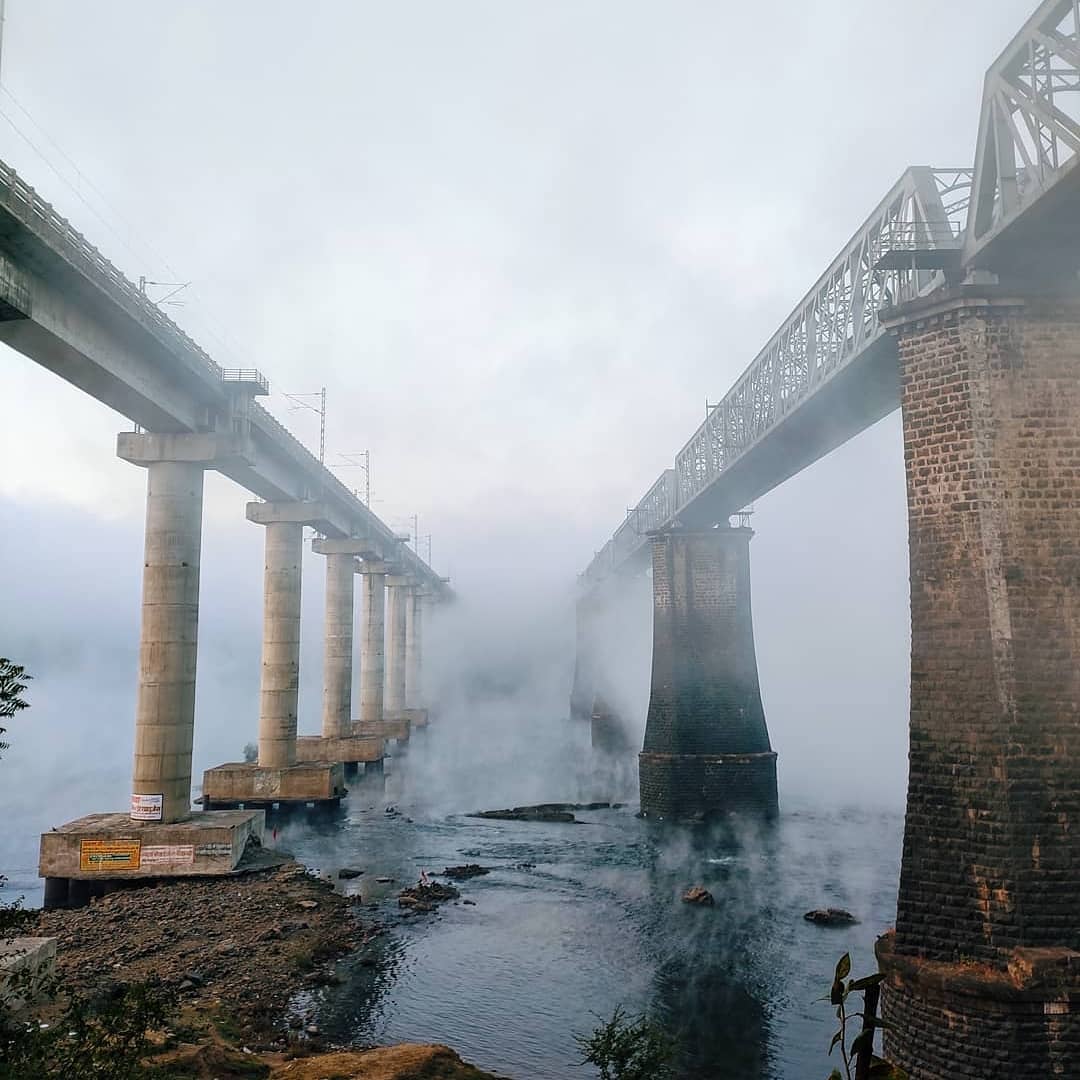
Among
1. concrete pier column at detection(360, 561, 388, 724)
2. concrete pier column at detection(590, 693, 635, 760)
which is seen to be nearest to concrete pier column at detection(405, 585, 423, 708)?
concrete pier column at detection(360, 561, 388, 724)

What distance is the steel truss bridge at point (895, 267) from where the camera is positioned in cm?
1391

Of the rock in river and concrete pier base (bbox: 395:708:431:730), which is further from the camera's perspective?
concrete pier base (bbox: 395:708:431:730)

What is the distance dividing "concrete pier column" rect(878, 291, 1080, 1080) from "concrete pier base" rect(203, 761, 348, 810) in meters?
30.7

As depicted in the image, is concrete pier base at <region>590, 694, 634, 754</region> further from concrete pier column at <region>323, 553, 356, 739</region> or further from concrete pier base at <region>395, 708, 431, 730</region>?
concrete pier column at <region>323, 553, 356, 739</region>

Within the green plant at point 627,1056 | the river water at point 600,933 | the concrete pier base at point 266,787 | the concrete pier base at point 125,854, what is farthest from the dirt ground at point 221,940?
the concrete pier base at point 266,787

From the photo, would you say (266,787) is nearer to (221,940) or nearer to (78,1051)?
(221,940)

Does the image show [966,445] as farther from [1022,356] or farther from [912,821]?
[912,821]

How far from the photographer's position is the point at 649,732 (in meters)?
43.3

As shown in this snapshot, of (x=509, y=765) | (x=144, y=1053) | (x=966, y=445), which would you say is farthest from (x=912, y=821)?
(x=509, y=765)

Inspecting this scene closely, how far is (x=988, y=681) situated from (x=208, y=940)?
18471 millimetres

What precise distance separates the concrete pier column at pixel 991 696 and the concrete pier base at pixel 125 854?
19712 millimetres

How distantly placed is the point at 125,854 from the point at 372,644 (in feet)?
143

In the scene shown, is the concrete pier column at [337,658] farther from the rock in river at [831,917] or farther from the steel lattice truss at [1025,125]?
the steel lattice truss at [1025,125]

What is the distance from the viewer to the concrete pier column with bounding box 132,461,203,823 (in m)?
27.8
